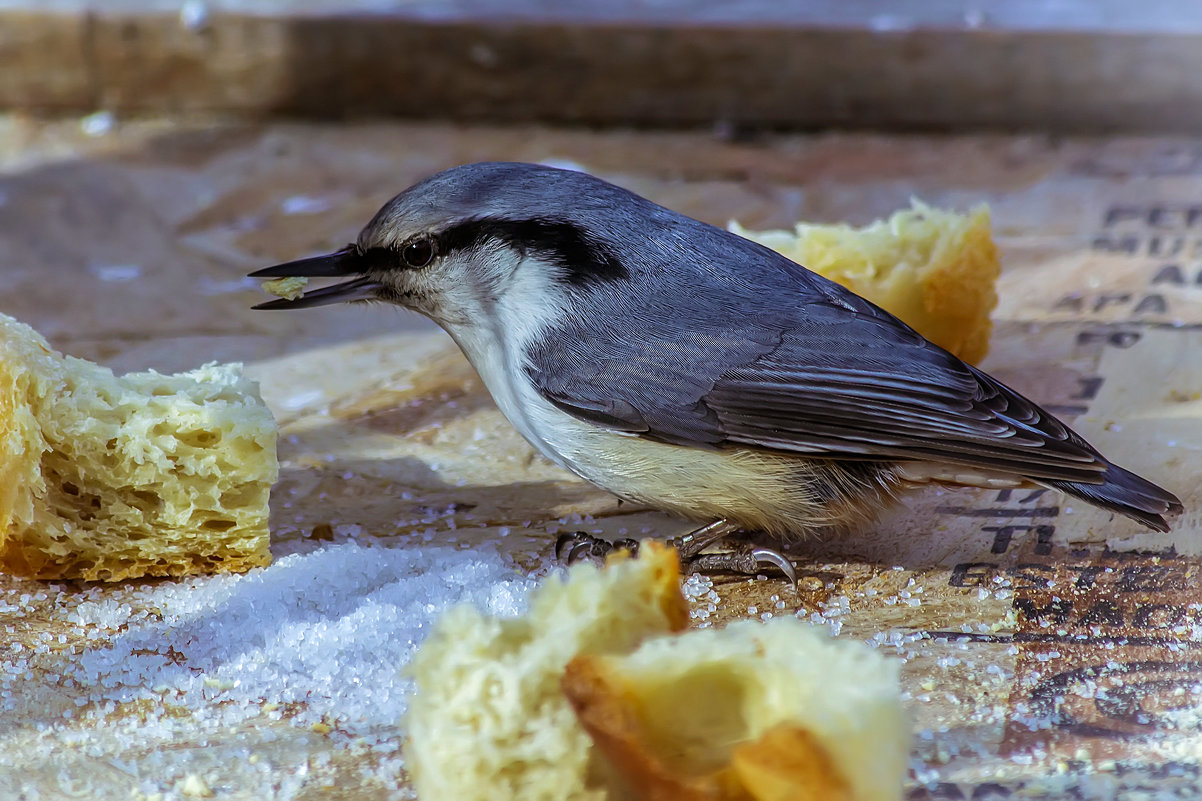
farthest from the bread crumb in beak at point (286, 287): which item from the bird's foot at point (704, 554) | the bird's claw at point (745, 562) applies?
the bird's claw at point (745, 562)

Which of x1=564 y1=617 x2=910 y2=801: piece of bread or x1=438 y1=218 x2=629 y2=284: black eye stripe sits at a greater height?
x1=438 y1=218 x2=629 y2=284: black eye stripe

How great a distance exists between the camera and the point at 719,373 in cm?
279

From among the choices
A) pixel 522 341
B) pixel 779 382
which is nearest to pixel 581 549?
pixel 522 341

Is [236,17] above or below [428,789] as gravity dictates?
above

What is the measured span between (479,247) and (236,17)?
300cm

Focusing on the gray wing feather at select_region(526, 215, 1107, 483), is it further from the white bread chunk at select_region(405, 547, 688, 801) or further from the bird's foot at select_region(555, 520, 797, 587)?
the white bread chunk at select_region(405, 547, 688, 801)

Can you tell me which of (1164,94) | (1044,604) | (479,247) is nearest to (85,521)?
(479,247)

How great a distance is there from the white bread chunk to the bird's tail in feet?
3.76

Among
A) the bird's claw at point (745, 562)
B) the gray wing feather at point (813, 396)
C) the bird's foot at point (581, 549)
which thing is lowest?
the bird's foot at point (581, 549)

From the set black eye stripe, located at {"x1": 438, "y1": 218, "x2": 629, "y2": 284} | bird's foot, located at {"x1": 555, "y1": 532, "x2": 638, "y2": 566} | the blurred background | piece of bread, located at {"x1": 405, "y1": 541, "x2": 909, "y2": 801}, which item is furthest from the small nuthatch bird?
the blurred background

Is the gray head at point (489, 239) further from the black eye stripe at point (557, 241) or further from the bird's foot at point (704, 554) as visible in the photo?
the bird's foot at point (704, 554)

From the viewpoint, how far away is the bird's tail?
269 cm

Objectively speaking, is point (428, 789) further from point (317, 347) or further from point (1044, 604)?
point (317, 347)

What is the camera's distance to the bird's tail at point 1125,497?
2.69 meters
